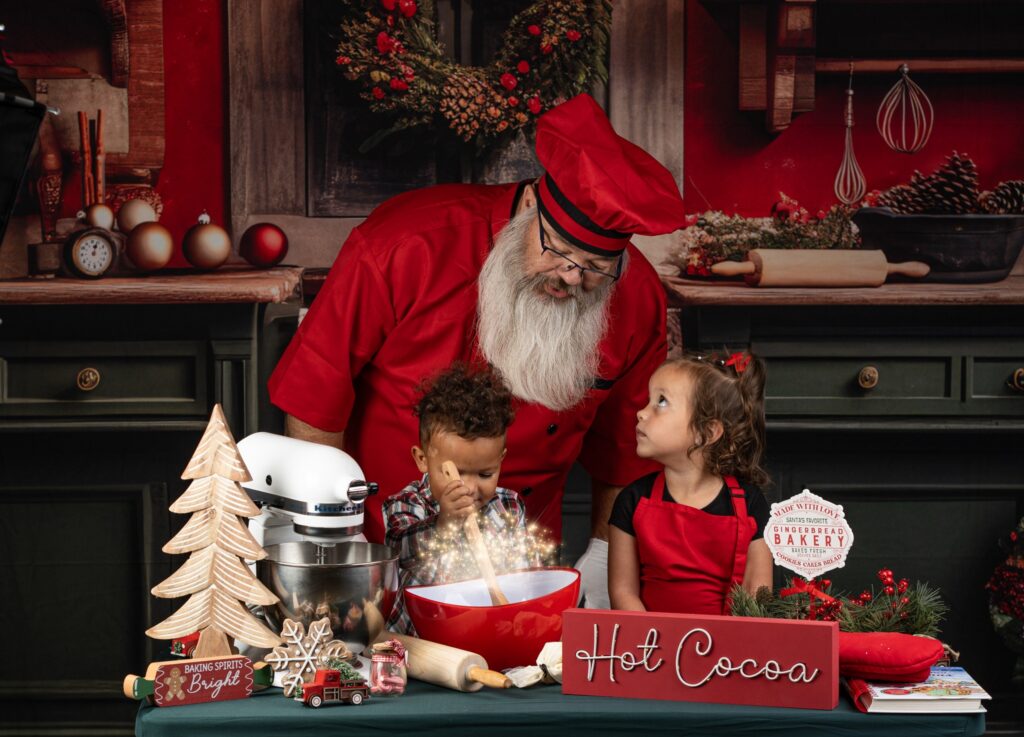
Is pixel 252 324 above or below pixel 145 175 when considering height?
below

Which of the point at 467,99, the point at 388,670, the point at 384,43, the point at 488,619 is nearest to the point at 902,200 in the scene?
the point at 467,99

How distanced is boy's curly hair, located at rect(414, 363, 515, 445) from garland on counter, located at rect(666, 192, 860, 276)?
4.38 ft

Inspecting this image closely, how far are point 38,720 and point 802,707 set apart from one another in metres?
2.26

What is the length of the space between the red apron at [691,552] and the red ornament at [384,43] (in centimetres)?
145

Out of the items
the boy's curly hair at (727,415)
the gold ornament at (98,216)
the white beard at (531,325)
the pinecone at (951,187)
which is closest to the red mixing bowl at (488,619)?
the boy's curly hair at (727,415)

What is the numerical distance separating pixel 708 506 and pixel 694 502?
0.02 m

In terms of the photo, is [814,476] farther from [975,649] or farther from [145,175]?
[145,175]

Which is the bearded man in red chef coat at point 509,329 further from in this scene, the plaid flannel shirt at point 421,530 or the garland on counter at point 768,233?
the garland on counter at point 768,233

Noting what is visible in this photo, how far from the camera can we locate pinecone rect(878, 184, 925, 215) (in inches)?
115

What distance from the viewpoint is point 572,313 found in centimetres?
196

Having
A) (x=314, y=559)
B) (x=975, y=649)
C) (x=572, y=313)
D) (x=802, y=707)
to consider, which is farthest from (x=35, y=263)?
(x=975, y=649)

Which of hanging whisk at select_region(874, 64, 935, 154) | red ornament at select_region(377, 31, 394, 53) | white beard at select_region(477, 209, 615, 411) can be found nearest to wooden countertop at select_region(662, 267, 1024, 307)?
hanging whisk at select_region(874, 64, 935, 154)

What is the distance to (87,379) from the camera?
277cm

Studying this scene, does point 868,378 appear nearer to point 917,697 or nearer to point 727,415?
point 727,415
